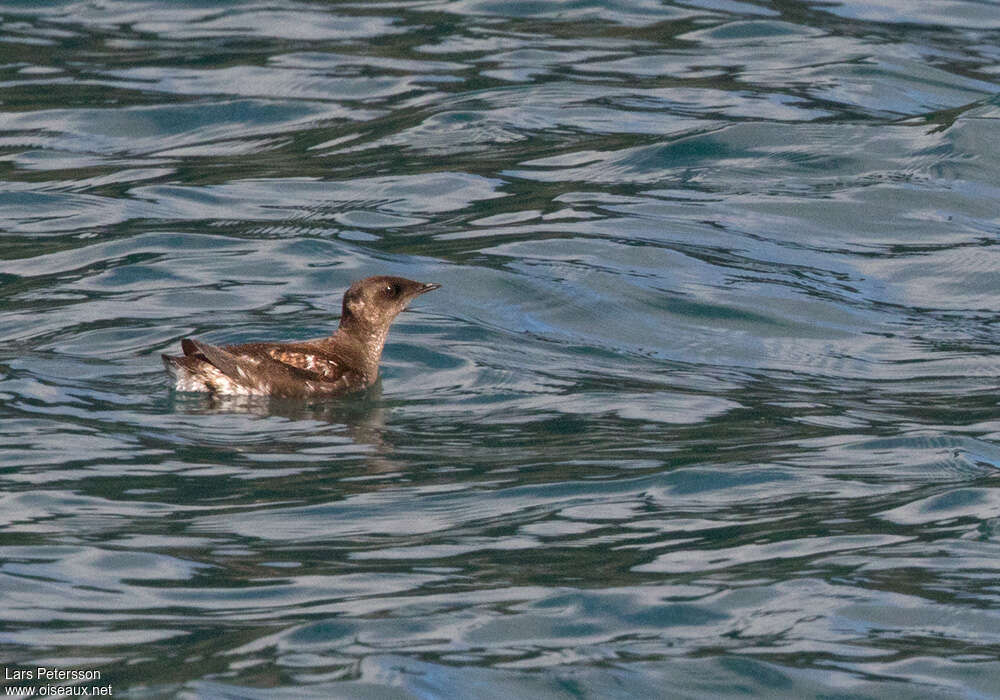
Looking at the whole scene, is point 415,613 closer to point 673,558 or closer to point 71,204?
point 673,558

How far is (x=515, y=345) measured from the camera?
37.8 ft

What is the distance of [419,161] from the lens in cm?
1559

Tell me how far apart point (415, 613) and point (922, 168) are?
10456mm

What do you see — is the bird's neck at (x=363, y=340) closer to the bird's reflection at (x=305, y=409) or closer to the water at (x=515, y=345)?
the water at (x=515, y=345)

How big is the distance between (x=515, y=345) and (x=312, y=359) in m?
1.72

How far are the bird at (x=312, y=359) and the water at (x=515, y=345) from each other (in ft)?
0.47

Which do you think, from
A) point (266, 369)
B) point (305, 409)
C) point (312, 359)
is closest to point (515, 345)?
point (312, 359)

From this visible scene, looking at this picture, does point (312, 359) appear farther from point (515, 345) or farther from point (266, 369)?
point (515, 345)

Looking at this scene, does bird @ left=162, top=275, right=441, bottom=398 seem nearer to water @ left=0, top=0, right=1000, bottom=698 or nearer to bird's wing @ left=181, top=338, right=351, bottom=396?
bird's wing @ left=181, top=338, right=351, bottom=396

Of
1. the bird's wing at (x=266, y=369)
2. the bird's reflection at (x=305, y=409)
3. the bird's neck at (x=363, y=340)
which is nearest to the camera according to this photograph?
the bird's reflection at (x=305, y=409)

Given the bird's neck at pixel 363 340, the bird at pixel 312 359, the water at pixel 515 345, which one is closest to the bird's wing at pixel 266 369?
the bird at pixel 312 359

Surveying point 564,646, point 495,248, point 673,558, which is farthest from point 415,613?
point 495,248

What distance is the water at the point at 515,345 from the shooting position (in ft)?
21.7

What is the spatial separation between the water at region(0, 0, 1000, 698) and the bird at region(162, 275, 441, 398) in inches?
5.7
